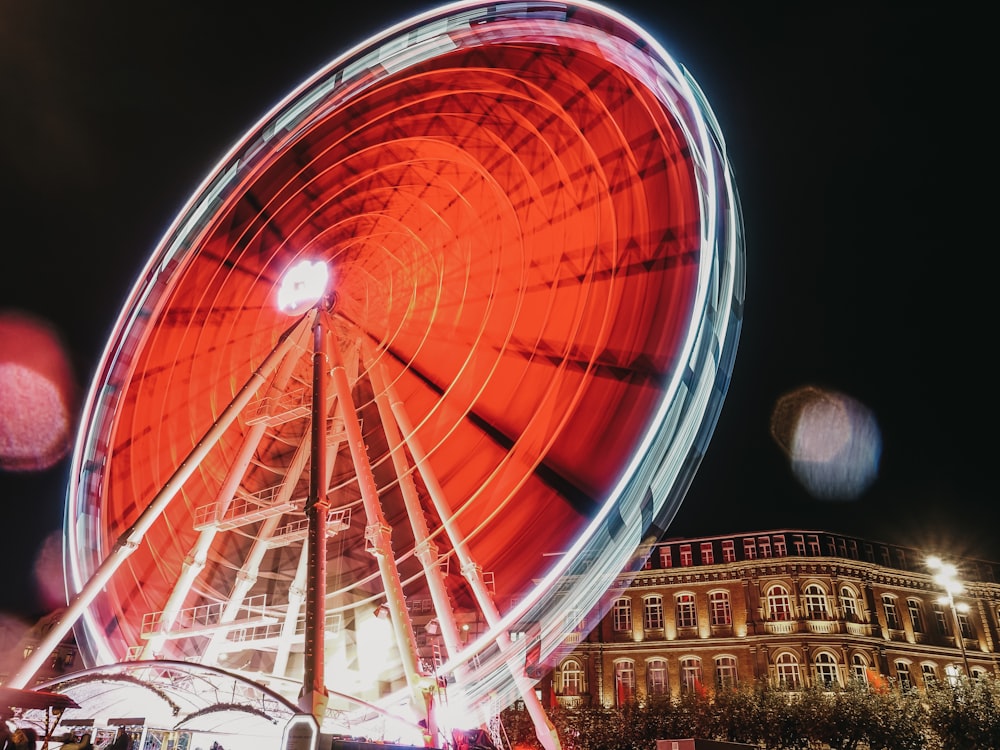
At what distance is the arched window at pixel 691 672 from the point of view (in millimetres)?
41469

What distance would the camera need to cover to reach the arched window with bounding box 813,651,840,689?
38.2 meters

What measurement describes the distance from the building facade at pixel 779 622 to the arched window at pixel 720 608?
57mm

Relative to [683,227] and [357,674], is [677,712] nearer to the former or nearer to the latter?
[357,674]

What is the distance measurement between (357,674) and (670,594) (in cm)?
2788

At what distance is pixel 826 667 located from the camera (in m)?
38.8

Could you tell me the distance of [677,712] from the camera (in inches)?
1335

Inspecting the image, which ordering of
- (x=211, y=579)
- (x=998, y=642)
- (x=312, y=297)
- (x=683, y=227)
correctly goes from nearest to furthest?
(x=683, y=227)
(x=312, y=297)
(x=211, y=579)
(x=998, y=642)

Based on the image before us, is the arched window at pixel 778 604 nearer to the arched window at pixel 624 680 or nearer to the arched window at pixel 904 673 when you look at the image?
the arched window at pixel 904 673

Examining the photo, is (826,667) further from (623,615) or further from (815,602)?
(623,615)

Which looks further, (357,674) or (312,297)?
(357,674)

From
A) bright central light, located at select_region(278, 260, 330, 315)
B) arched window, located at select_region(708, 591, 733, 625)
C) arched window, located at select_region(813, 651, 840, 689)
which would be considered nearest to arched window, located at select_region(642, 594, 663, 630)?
arched window, located at select_region(708, 591, 733, 625)

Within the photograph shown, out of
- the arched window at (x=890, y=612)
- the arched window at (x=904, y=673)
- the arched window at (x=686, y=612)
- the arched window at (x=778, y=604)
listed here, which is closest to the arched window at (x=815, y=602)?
the arched window at (x=778, y=604)

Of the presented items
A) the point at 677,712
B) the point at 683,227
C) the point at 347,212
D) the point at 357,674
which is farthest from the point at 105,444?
the point at 677,712

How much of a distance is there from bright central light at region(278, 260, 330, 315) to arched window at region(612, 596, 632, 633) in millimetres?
33980
